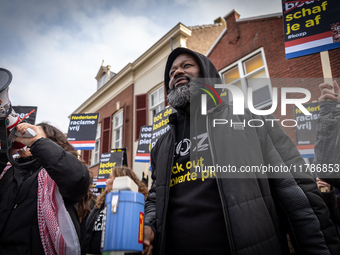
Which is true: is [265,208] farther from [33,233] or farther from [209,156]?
[33,233]

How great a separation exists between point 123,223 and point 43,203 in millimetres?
1190

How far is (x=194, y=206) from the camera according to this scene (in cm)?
147

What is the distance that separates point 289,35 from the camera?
3.58 metres

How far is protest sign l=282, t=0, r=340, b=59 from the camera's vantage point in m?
3.18

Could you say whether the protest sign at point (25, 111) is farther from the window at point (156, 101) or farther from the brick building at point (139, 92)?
the window at point (156, 101)

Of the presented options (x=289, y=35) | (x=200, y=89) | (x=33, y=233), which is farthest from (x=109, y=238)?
(x=289, y=35)

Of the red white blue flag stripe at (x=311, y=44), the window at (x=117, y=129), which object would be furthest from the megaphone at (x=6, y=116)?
the window at (x=117, y=129)

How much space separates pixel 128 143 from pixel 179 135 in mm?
10550

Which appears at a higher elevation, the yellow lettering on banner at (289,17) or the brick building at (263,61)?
the brick building at (263,61)

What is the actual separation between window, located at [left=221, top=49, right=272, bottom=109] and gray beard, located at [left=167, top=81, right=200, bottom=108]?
20.0 ft

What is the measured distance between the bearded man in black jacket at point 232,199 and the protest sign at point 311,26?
2.43 m

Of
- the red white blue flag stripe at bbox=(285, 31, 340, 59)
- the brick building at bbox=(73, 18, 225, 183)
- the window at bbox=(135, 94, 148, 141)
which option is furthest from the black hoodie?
the window at bbox=(135, 94, 148, 141)

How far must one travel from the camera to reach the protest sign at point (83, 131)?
6.71 metres

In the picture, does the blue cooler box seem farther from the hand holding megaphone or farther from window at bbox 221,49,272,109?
window at bbox 221,49,272,109
